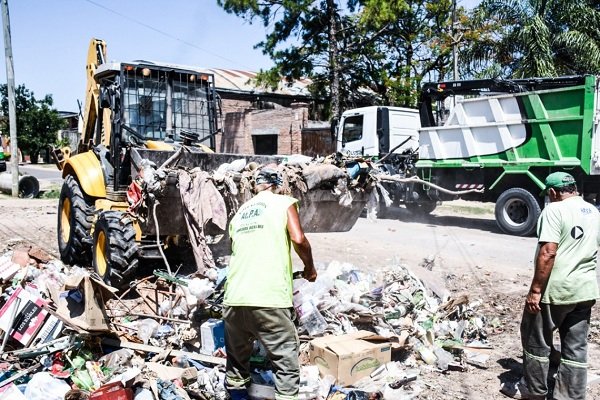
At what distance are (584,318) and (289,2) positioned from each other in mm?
16714

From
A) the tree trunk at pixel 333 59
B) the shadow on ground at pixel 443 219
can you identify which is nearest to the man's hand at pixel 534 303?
the shadow on ground at pixel 443 219

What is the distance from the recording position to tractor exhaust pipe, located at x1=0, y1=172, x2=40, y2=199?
1652 centimetres

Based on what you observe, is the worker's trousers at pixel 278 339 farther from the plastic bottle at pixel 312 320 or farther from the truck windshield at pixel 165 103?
the truck windshield at pixel 165 103

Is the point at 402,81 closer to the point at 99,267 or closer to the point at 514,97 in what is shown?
the point at 514,97

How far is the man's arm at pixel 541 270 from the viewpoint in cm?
365

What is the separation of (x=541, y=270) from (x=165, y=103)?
5.04 metres

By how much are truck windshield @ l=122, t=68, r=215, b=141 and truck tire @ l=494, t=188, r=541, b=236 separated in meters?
6.10

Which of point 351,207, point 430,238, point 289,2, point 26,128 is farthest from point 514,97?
point 26,128

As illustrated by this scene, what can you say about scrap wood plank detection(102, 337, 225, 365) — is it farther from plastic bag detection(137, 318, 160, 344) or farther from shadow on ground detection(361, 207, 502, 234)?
shadow on ground detection(361, 207, 502, 234)

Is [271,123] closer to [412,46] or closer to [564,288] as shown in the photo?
[412,46]

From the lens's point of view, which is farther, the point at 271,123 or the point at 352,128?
the point at 271,123

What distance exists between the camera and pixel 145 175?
5.36m

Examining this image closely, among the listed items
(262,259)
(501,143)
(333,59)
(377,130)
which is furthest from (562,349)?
(333,59)

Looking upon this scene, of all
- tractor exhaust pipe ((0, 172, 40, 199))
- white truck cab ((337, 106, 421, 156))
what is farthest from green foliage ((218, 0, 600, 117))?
tractor exhaust pipe ((0, 172, 40, 199))
